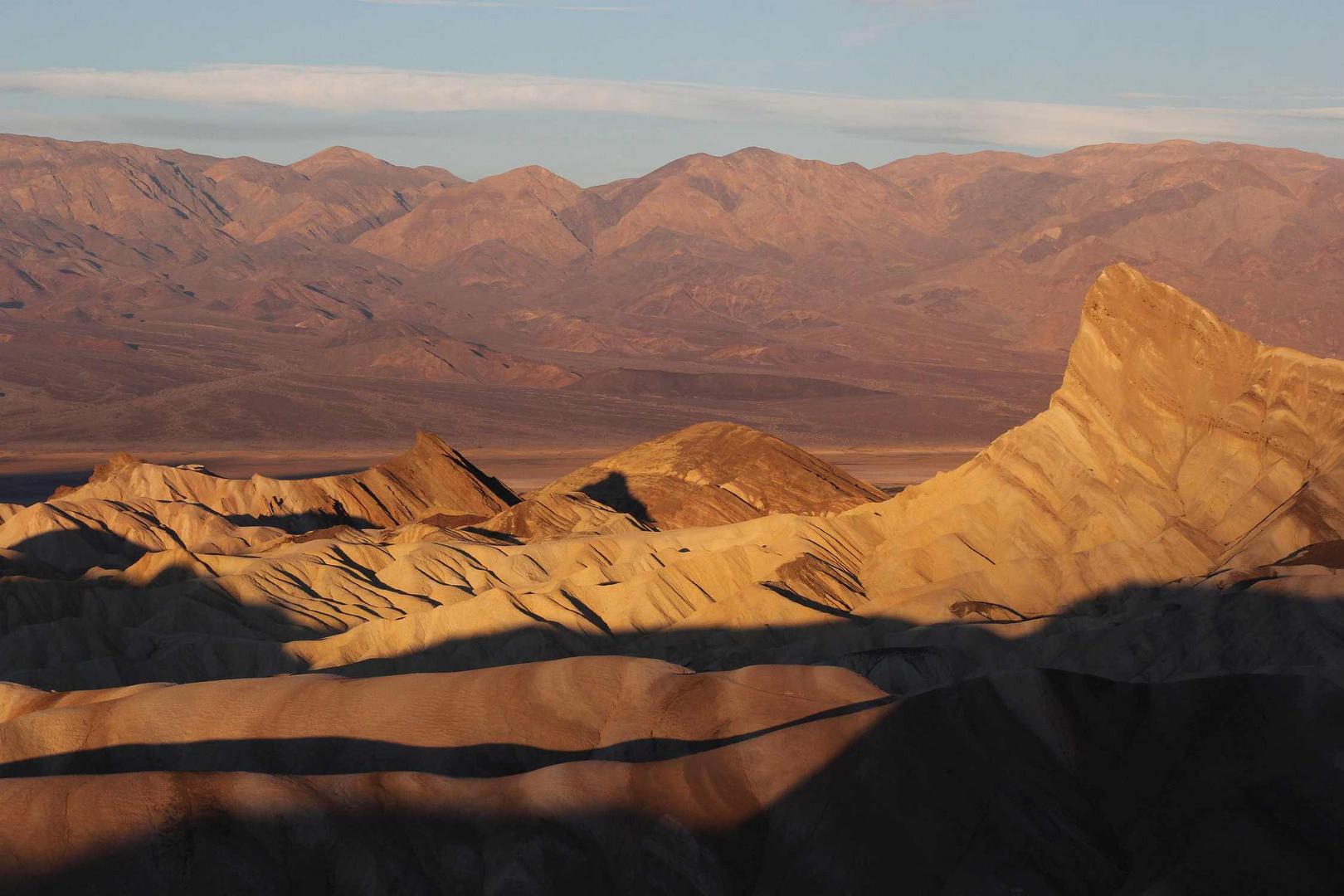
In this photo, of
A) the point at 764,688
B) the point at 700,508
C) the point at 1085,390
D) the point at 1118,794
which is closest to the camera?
the point at 1118,794

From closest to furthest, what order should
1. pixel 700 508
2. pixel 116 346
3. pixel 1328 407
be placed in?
pixel 1328 407
pixel 700 508
pixel 116 346

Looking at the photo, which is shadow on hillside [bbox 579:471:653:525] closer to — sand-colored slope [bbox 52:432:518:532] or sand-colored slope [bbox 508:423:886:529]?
sand-colored slope [bbox 508:423:886:529]

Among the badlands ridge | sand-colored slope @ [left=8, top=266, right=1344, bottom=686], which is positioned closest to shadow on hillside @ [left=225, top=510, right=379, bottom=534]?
the badlands ridge

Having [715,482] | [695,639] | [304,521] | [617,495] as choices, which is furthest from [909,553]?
[304,521]

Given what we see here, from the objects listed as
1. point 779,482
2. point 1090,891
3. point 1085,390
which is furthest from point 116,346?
point 1090,891

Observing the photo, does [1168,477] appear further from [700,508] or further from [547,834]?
[547,834]

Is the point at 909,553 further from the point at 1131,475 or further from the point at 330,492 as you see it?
the point at 330,492
